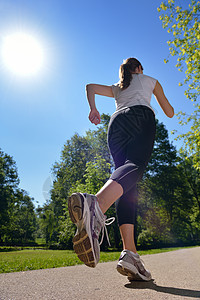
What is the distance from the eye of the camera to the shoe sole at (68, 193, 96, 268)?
4.21 ft

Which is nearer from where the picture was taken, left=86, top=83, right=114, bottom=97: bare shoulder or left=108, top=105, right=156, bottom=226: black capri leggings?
left=108, top=105, right=156, bottom=226: black capri leggings

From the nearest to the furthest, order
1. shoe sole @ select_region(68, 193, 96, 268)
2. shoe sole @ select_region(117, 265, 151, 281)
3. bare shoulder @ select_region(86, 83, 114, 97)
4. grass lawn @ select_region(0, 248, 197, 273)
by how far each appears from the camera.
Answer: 1. shoe sole @ select_region(68, 193, 96, 268)
2. shoe sole @ select_region(117, 265, 151, 281)
3. bare shoulder @ select_region(86, 83, 114, 97)
4. grass lawn @ select_region(0, 248, 197, 273)

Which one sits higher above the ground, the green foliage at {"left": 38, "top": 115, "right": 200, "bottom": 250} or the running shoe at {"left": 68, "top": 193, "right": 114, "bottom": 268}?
the green foliage at {"left": 38, "top": 115, "right": 200, "bottom": 250}

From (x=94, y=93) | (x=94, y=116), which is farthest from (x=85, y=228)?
(x=94, y=93)

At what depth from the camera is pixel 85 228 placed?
1.29m

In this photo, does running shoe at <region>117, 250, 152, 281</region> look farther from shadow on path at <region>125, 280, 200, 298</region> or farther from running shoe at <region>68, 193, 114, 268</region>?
running shoe at <region>68, 193, 114, 268</region>

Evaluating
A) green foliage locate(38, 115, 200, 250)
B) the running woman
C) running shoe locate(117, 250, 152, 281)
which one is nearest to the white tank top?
the running woman

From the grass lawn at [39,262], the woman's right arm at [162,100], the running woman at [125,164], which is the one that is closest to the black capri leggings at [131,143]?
the running woman at [125,164]

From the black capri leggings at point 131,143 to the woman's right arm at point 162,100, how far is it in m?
0.41

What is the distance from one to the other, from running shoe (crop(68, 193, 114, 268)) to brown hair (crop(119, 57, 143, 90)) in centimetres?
126

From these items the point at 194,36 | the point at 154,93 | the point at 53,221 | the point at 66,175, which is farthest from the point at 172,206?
the point at 154,93

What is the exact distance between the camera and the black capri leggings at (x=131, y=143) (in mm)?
→ 1832

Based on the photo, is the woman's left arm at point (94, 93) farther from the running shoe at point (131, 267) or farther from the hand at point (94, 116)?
the running shoe at point (131, 267)

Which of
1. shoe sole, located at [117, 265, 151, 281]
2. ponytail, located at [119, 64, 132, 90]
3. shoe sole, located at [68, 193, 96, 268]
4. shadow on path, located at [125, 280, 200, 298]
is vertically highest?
ponytail, located at [119, 64, 132, 90]
